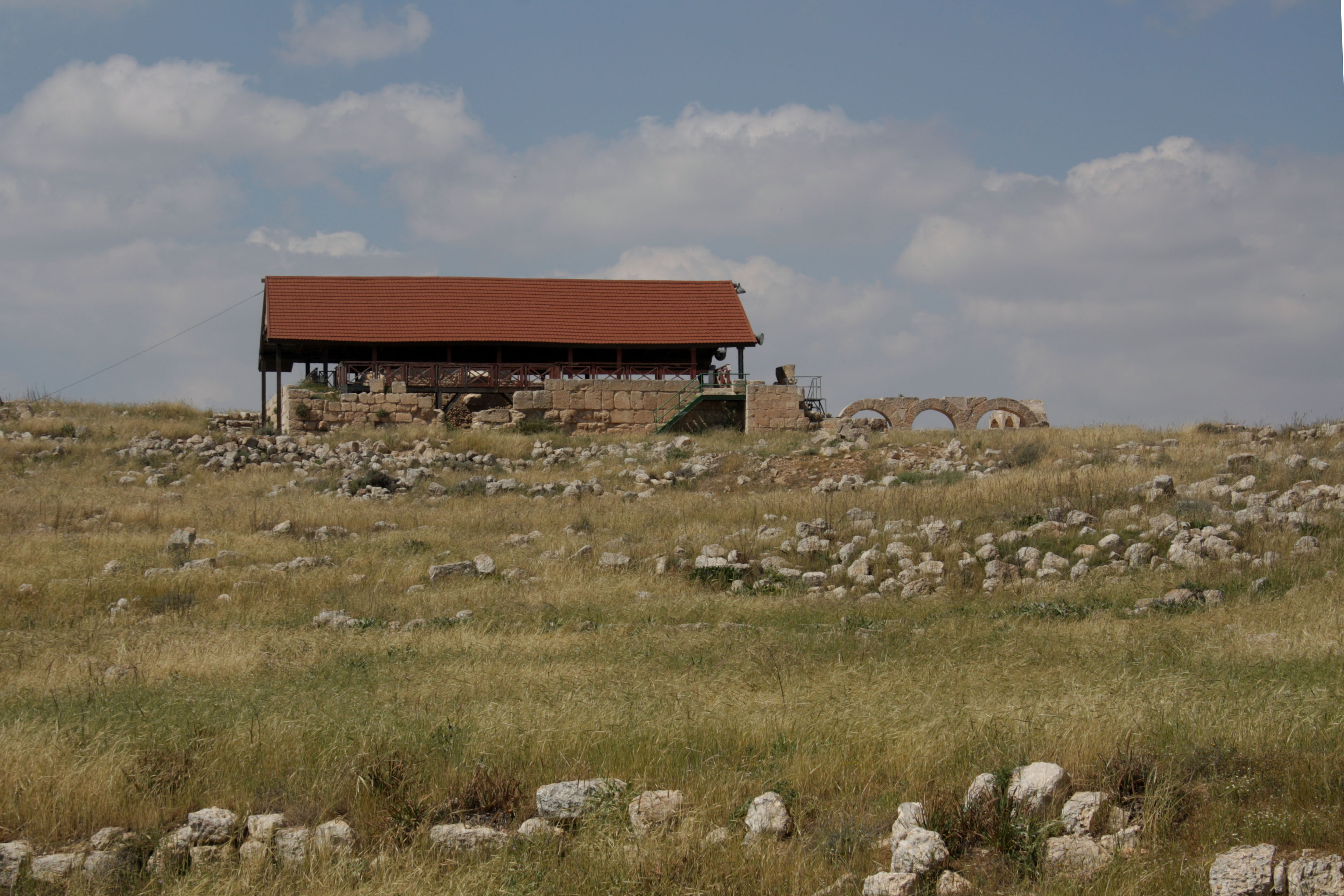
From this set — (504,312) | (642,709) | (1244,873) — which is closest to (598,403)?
(504,312)

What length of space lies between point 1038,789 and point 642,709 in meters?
2.49

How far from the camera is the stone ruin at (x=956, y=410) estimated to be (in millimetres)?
28953

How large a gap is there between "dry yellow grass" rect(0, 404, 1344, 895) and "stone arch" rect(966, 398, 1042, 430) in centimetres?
1656

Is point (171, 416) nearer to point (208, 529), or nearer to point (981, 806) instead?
point (208, 529)

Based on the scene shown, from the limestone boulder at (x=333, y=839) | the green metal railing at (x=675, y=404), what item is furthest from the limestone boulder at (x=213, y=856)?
the green metal railing at (x=675, y=404)

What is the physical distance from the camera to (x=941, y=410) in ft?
95.9

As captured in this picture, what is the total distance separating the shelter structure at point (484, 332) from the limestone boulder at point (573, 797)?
2392cm

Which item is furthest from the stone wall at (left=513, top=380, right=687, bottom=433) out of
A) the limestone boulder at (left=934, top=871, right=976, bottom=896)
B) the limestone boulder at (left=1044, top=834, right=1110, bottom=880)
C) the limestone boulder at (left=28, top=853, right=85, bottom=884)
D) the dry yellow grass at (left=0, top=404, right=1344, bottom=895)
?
the limestone boulder at (left=934, top=871, right=976, bottom=896)

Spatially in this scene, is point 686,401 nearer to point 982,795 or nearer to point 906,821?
point 982,795

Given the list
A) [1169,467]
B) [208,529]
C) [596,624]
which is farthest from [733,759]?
[1169,467]

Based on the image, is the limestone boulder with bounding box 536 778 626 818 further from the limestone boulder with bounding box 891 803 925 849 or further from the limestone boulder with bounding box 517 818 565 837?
the limestone boulder with bounding box 891 803 925 849

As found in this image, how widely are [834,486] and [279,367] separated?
18899mm

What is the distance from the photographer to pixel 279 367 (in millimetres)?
30516

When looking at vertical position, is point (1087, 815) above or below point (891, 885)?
above
